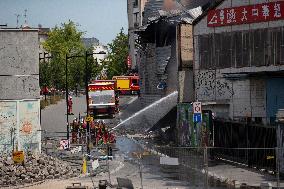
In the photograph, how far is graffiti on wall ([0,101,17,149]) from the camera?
3284 cm

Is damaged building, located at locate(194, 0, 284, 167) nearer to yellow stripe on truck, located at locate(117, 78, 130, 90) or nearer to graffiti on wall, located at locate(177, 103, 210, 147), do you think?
graffiti on wall, located at locate(177, 103, 210, 147)

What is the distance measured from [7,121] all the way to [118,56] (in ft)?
273

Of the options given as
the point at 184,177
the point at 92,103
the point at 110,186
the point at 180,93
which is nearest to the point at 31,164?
the point at 110,186

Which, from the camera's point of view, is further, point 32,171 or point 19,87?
point 19,87

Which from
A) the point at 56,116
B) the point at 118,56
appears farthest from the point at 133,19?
the point at 56,116

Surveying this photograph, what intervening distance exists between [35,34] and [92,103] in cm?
2480

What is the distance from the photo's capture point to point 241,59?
36.6 metres

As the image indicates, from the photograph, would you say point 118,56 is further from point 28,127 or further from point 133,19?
point 28,127

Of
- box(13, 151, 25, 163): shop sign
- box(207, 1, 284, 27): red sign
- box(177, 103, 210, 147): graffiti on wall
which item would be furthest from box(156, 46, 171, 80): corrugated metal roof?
box(13, 151, 25, 163): shop sign

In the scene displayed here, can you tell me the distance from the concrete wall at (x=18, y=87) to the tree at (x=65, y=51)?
52775mm

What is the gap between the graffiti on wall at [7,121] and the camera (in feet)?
108

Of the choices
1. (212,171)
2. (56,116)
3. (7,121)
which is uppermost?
(7,121)

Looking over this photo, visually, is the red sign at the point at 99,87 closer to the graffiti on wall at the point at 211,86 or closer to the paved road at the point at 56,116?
the paved road at the point at 56,116

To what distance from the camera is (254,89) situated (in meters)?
35.8
